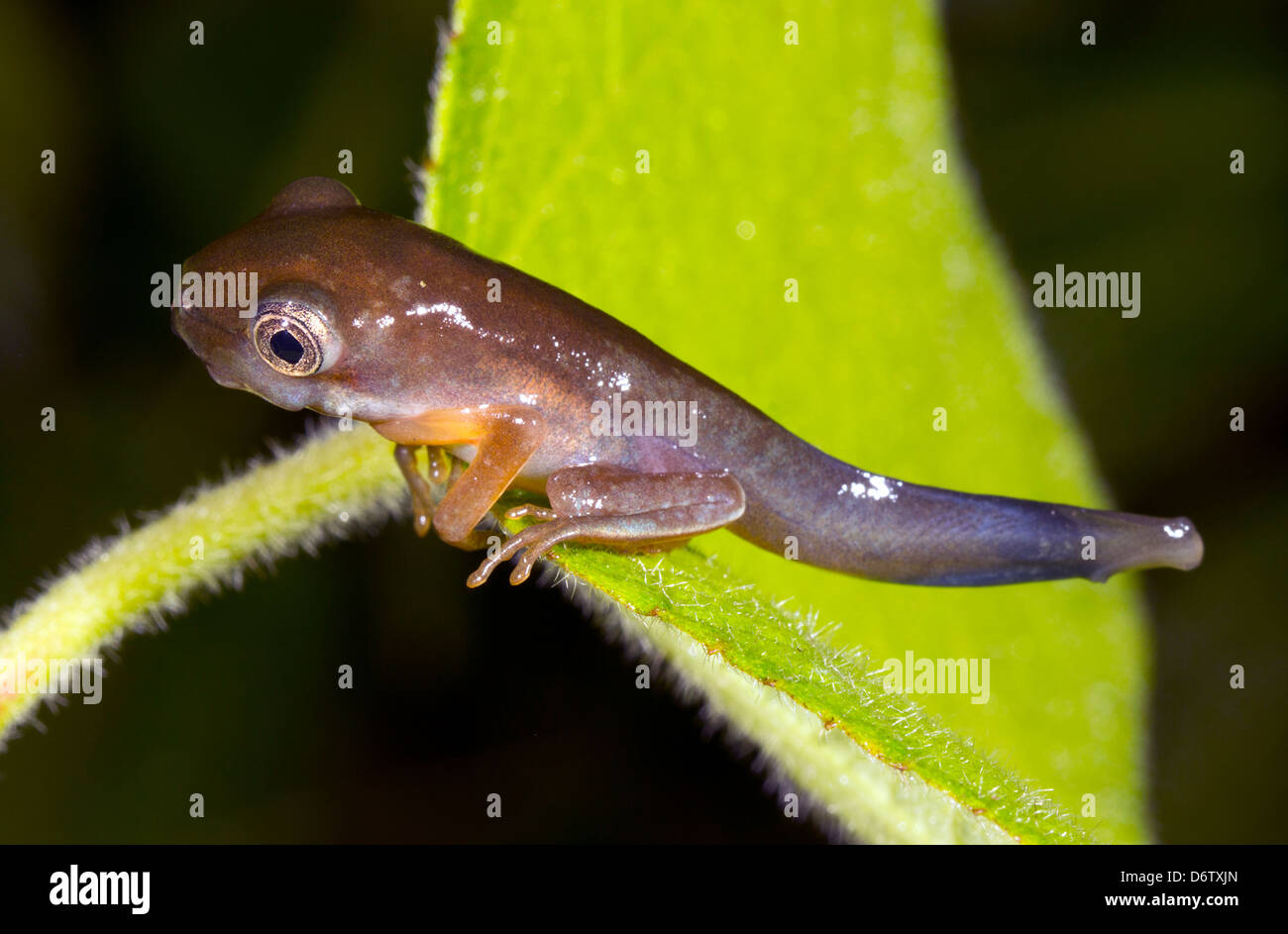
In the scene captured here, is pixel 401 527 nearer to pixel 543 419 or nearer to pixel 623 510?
pixel 543 419

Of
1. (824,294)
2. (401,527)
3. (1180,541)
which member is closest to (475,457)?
(824,294)

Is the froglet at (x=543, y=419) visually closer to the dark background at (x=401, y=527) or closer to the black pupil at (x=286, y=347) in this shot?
the black pupil at (x=286, y=347)

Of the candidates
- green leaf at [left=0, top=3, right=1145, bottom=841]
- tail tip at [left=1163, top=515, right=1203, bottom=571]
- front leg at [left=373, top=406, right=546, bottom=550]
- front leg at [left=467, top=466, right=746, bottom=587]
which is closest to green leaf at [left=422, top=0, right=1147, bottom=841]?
green leaf at [left=0, top=3, right=1145, bottom=841]

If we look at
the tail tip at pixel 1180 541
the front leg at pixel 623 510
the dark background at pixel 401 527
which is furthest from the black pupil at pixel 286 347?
the tail tip at pixel 1180 541

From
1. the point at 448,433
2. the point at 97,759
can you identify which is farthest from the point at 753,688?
the point at 97,759
